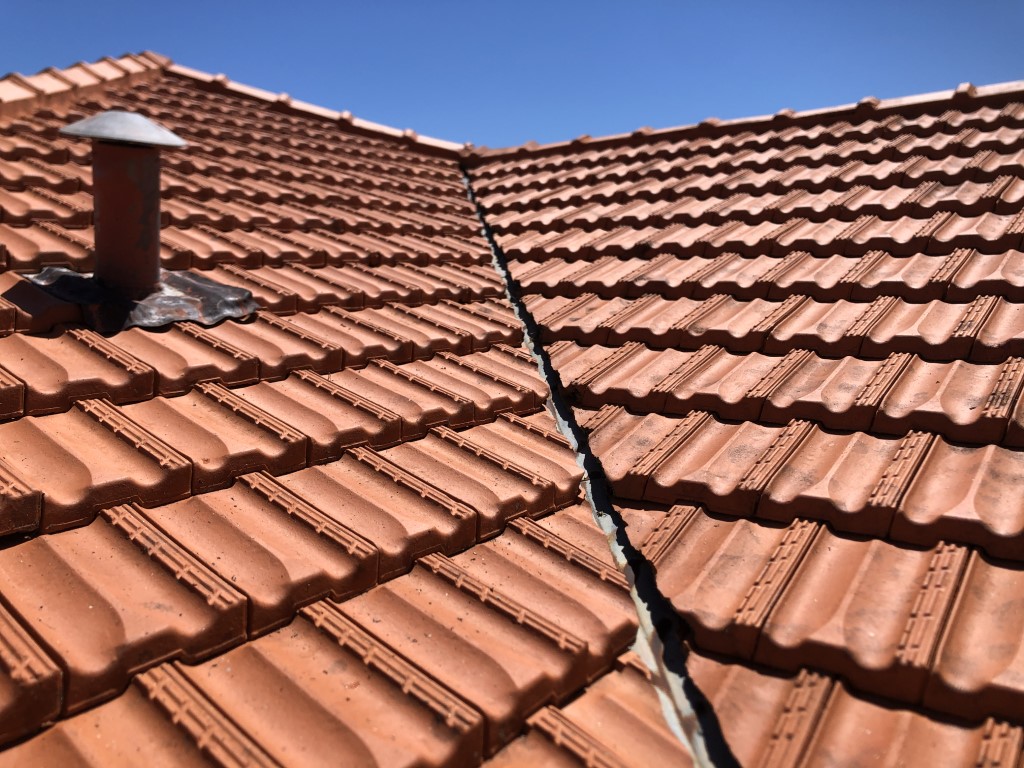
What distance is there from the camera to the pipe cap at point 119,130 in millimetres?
2621

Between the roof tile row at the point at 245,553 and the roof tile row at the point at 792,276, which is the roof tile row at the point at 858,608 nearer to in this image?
the roof tile row at the point at 245,553

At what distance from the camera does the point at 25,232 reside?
3.05m

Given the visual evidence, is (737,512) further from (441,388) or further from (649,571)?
(441,388)

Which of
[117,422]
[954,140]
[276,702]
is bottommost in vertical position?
[276,702]

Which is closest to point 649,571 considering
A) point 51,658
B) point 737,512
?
point 737,512

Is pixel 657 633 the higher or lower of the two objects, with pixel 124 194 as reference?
lower

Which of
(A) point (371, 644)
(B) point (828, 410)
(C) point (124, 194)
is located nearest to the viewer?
(A) point (371, 644)

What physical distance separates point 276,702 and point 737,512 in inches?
55.5

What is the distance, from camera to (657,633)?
2.04 meters

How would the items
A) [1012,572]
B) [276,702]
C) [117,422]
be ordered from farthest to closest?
1. [117,422]
2. [1012,572]
3. [276,702]

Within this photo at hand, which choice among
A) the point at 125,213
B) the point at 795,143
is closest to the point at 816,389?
the point at 125,213

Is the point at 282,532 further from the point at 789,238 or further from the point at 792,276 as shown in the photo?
the point at 789,238

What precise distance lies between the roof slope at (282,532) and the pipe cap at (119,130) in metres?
0.51

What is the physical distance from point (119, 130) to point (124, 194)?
208 mm
